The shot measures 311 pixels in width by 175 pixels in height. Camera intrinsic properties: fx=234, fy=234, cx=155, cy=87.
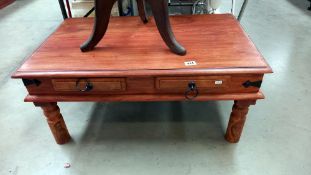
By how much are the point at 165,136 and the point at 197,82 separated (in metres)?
0.48

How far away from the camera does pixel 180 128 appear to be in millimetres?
1449

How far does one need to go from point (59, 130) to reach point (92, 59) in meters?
0.47

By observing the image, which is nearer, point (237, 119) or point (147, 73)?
point (147, 73)

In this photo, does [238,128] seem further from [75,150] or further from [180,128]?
[75,150]

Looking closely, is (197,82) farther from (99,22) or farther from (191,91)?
(99,22)

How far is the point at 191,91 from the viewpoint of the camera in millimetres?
1089

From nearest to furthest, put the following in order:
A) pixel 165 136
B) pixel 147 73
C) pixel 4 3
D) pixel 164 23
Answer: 1. pixel 147 73
2. pixel 164 23
3. pixel 165 136
4. pixel 4 3

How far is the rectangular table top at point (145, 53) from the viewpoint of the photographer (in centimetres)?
105

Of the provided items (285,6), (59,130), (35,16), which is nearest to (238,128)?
(59,130)

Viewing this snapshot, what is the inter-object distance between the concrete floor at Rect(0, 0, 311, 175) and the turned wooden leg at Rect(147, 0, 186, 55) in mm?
537

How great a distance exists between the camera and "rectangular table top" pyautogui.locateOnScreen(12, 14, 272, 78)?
105 centimetres

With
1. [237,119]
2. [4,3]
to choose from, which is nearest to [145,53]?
[237,119]

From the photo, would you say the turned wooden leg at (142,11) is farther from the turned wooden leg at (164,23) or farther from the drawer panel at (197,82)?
the drawer panel at (197,82)

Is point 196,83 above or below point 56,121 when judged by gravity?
above
